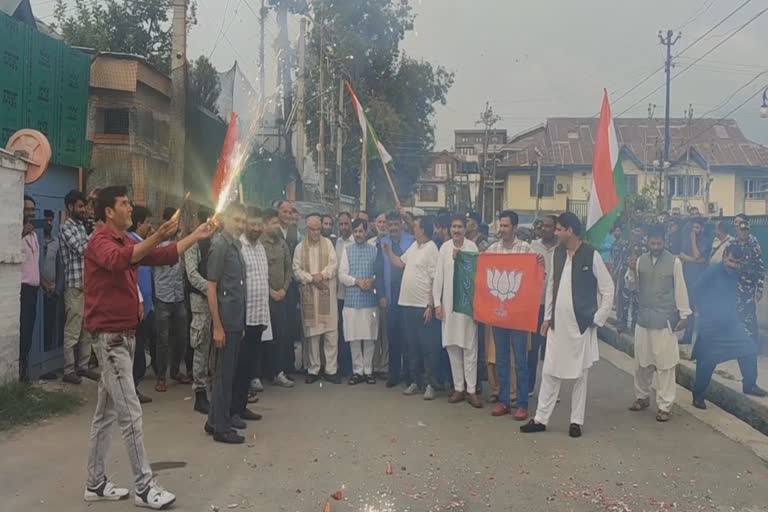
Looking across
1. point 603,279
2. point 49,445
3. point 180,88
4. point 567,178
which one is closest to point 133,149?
point 180,88

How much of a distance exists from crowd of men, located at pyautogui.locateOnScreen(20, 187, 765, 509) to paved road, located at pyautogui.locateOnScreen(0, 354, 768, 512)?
0.33m

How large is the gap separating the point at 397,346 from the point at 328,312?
940 millimetres

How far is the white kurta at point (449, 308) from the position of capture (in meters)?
7.99

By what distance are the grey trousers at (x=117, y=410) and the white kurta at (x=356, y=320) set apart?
4.34 m

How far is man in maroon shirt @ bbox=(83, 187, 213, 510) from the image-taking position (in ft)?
15.5

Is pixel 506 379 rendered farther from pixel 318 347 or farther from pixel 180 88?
pixel 180 88

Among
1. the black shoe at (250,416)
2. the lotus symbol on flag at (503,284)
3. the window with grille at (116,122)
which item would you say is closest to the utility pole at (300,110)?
the window with grille at (116,122)

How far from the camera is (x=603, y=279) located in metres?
6.73

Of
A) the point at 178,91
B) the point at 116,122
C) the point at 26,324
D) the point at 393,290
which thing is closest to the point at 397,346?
the point at 393,290

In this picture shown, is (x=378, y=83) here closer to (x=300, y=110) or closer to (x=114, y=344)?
(x=300, y=110)

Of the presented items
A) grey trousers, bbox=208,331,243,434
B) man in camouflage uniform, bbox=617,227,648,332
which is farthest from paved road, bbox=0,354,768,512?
man in camouflage uniform, bbox=617,227,648,332

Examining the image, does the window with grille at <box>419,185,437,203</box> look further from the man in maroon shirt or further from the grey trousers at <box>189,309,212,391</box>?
the man in maroon shirt

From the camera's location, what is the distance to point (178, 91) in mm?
10984

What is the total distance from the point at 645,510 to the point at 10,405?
5376mm
